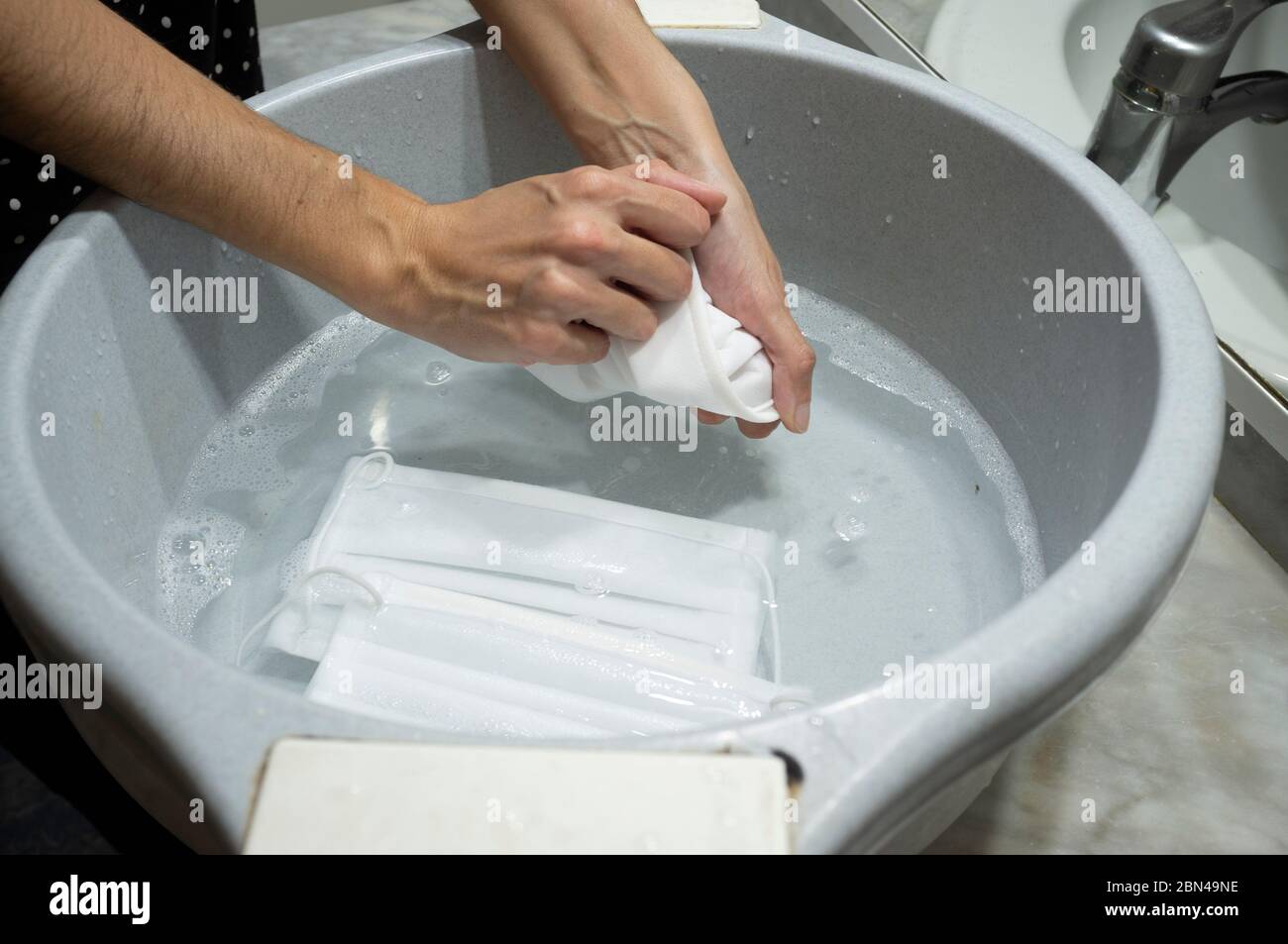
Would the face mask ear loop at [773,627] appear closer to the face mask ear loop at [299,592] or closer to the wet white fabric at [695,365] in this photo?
the wet white fabric at [695,365]

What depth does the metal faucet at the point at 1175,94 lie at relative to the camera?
671 millimetres

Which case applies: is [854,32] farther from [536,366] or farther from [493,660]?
[493,660]

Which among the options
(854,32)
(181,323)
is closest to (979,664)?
(181,323)

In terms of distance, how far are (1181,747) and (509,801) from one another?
1.58 ft

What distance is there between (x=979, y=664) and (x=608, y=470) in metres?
0.37

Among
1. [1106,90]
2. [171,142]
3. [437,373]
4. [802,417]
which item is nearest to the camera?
[171,142]

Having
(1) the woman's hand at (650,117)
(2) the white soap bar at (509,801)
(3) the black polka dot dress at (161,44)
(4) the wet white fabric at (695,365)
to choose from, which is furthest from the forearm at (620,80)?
(2) the white soap bar at (509,801)

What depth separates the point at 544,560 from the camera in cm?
62

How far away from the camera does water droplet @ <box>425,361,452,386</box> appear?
0.77 meters

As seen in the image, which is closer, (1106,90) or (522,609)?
(522,609)

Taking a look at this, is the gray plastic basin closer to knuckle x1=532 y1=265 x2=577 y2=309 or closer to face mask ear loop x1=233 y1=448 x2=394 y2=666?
face mask ear loop x1=233 y1=448 x2=394 y2=666

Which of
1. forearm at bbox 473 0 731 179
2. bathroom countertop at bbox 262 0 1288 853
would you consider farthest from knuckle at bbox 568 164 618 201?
bathroom countertop at bbox 262 0 1288 853

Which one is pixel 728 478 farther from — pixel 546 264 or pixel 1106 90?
pixel 1106 90

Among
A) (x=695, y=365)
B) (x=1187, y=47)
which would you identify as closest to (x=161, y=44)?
(x=695, y=365)
